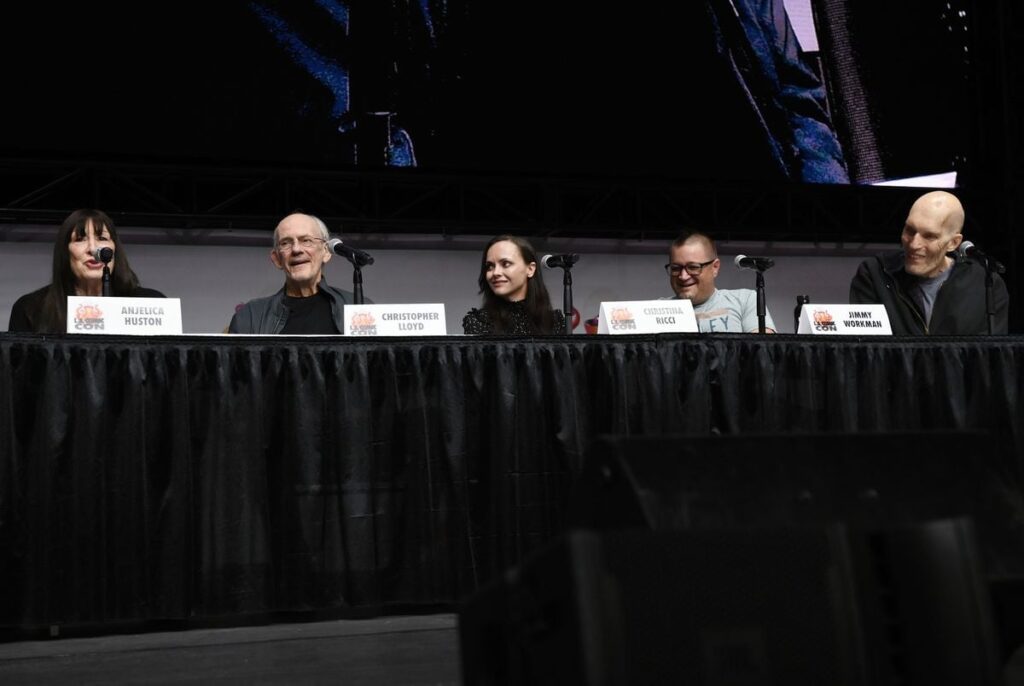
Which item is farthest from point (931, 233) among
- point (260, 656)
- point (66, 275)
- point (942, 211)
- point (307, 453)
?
point (66, 275)

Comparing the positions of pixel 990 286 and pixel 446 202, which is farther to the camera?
pixel 446 202

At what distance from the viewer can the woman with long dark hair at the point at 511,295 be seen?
353 cm

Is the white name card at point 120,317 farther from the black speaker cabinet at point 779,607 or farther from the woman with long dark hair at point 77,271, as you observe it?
the black speaker cabinet at point 779,607

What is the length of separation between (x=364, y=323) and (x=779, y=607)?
6.60 feet

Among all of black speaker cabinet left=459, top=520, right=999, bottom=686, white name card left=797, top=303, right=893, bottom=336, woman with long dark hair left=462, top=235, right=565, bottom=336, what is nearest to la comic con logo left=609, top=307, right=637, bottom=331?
white name card left=797, top=303, right=893, bottom=336

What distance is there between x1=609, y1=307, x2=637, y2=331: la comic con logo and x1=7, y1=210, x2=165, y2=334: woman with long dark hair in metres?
1.37

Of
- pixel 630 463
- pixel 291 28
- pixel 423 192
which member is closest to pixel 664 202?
pixel 423 192

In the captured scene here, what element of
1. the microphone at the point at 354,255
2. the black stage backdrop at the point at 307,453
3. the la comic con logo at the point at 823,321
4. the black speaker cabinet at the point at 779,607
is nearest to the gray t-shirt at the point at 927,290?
the la comic con logo at the point at 823,321

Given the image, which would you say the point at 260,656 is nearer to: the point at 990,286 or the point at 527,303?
the point at 527,303

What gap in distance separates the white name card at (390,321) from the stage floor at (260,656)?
78cm

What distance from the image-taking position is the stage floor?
1.91 m

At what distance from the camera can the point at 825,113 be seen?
5.93 meters

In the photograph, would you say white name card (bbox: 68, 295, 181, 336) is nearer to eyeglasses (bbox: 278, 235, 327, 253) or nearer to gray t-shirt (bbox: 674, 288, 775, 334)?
eyeglasses (bbox: 278, 235, 327, 253)

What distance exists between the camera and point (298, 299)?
3.51m
